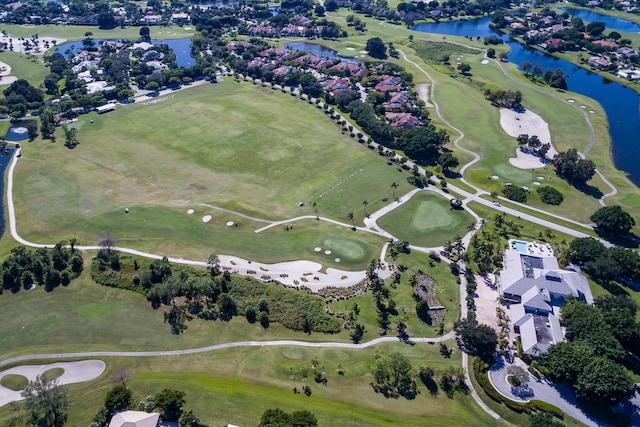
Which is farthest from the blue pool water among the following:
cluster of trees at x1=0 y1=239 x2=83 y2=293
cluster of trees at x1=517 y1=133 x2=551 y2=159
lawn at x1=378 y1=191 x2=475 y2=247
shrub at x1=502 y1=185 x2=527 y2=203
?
cluster of trees at x1=0 y1=239 x2=83 y2=293

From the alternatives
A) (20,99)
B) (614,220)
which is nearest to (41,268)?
(20,99)

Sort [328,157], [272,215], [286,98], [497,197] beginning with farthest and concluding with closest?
[286,98] → [328,157] → [497,197] → [272,215]

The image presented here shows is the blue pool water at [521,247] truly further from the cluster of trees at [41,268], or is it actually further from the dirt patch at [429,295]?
the cluster of trees at [41,268]

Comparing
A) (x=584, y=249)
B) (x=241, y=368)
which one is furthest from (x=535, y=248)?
(x=241, y=368)

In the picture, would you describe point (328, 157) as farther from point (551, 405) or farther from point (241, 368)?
point (551, 405)

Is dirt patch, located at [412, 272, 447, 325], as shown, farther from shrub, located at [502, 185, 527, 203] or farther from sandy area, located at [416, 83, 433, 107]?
sandy area, located at [416, 83, 433, 107]

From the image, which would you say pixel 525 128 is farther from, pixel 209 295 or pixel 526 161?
pixel 209 295
